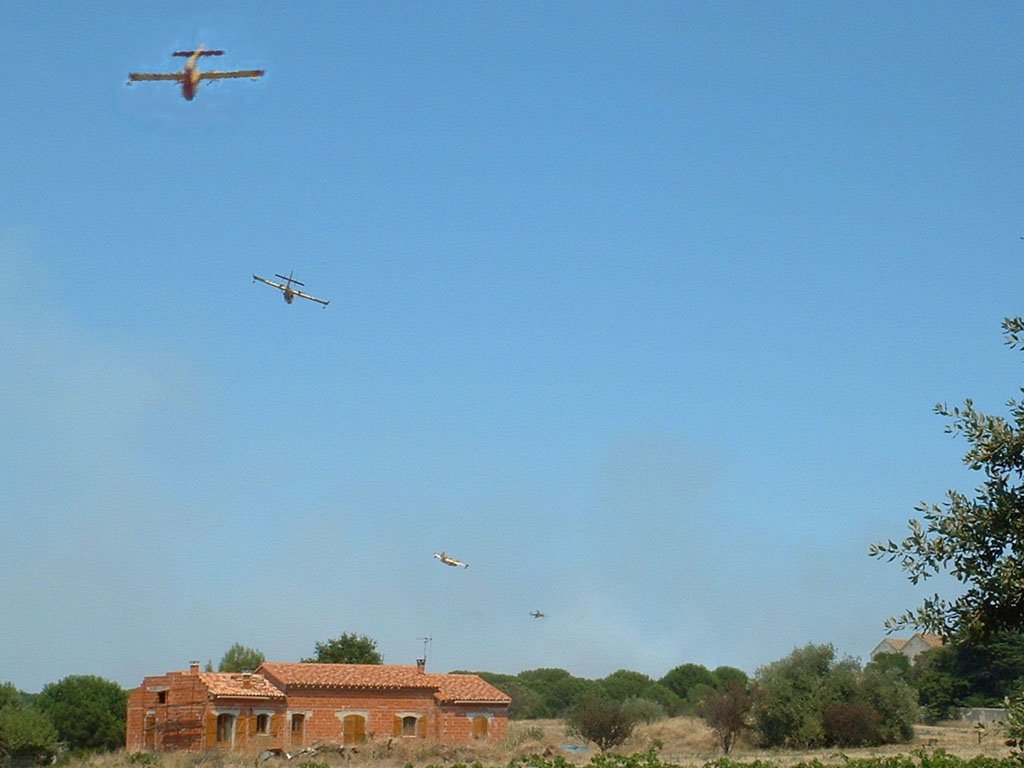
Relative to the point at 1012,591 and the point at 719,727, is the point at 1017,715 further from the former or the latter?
the point at 719,727

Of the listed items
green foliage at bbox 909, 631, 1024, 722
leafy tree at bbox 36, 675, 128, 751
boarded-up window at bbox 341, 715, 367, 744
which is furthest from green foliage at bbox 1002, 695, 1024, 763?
green foliage at bbox 909, 631, 1024, 722

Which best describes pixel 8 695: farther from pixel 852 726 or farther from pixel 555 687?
pixel 555 687

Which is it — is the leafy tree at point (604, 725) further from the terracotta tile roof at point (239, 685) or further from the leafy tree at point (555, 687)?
the leafy tree at point (555, 687)

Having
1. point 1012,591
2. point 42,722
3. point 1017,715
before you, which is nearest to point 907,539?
point 1012,591

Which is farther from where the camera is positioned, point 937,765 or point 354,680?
point 354,680

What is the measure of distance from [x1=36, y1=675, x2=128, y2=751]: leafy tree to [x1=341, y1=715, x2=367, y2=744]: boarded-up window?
13882mm

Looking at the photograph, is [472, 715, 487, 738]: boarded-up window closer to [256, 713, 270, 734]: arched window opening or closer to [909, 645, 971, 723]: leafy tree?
[256, 713, 270, 734]: arched window opening

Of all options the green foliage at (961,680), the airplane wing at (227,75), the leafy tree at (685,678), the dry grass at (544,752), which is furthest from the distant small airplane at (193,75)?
the leafy tree at (685,678)

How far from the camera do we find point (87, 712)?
5497 cm

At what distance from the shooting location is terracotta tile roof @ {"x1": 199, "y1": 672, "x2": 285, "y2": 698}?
4494 cm

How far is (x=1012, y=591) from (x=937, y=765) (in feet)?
76.7

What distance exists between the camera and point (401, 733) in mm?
48062

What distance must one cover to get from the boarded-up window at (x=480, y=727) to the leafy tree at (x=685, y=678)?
59.9 m

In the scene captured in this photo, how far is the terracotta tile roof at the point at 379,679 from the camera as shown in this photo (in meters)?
47.1
